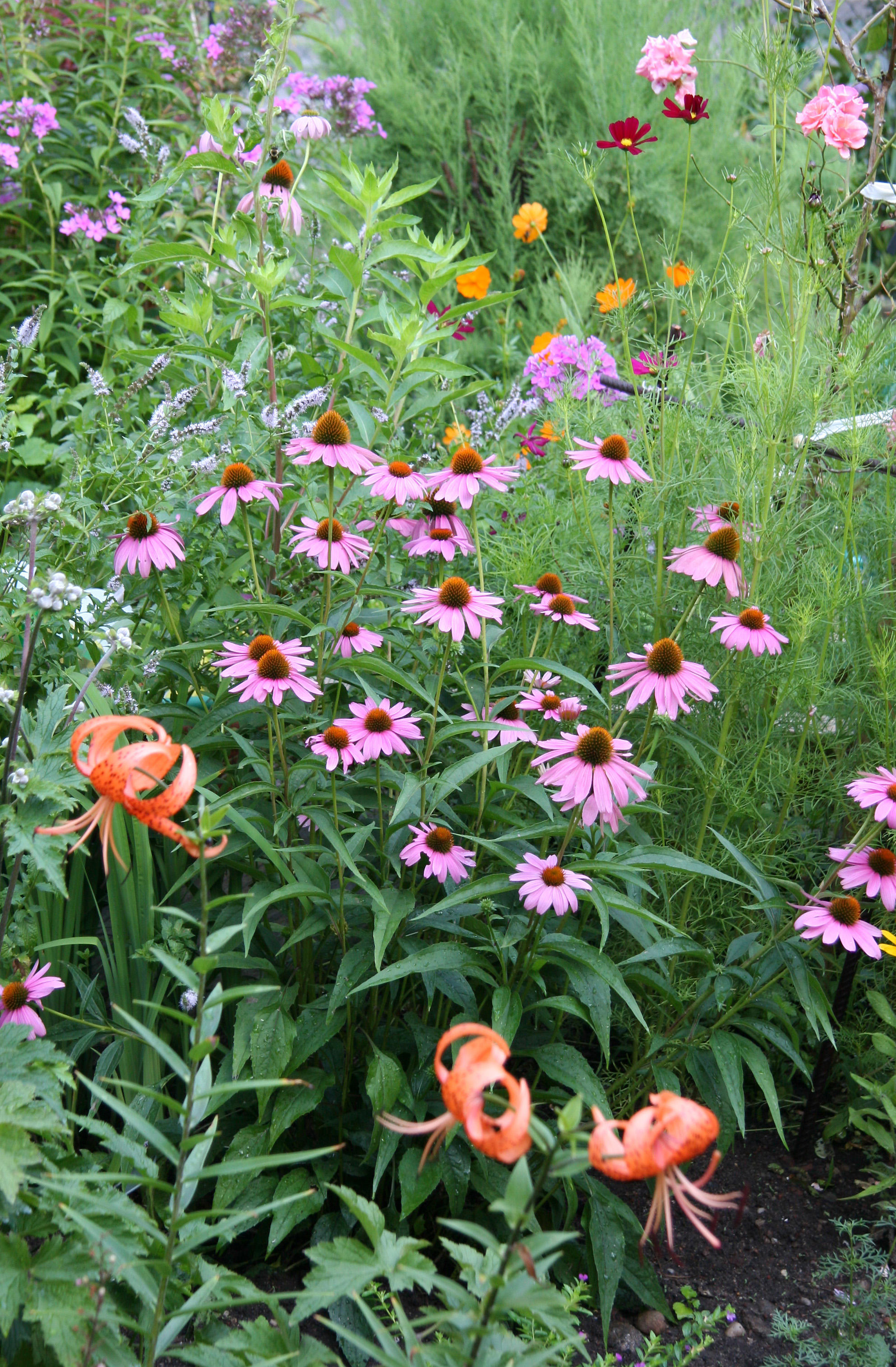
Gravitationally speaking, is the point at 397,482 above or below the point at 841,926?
above

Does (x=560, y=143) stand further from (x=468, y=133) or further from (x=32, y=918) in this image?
(x=32, y=918)

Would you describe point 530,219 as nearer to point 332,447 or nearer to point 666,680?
point 332,447

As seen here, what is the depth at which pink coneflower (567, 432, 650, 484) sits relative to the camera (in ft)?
5.82

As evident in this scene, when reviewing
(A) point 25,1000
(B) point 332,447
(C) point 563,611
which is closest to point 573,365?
(C) point 563,611

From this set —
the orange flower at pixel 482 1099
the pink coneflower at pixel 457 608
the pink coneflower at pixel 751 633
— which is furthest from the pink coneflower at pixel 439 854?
the orange flower at pixel 482 1099

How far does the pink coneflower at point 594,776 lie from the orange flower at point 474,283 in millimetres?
2157

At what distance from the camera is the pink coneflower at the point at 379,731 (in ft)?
5.16

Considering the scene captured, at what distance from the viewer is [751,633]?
1754mm

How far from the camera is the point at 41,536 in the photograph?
1864mm

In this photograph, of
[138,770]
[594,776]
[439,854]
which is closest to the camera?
[138,770]

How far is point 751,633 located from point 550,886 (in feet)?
1.84

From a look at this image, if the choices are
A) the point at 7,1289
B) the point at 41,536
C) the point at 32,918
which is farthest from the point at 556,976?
the point at 41,536

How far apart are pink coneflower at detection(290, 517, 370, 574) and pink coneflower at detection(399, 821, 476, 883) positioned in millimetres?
400

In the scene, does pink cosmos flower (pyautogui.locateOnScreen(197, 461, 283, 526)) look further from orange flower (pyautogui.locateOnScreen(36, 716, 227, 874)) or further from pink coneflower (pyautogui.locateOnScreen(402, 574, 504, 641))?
orange flower (pyautogui.locateOnScreen(36, 716, 227, 874))
